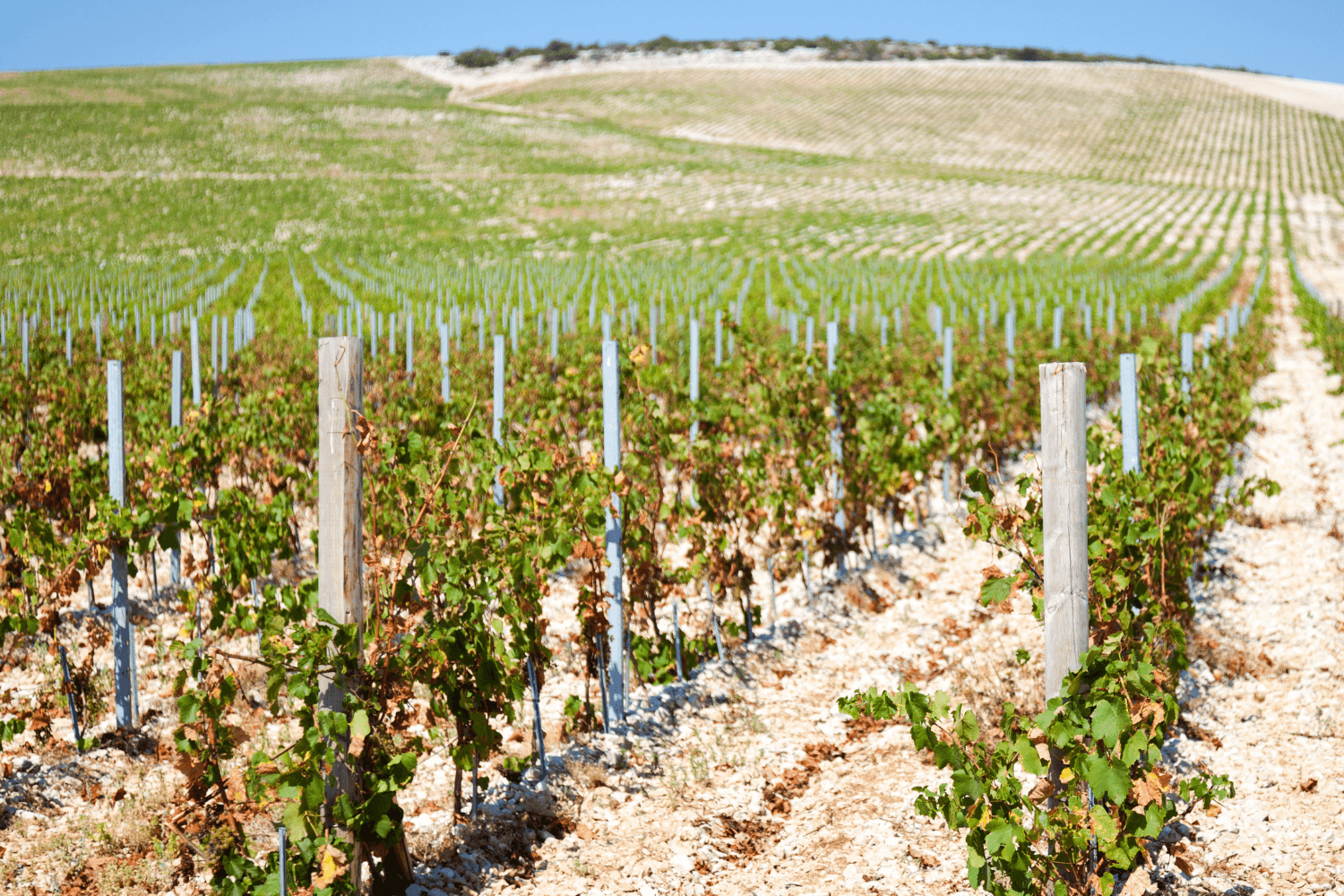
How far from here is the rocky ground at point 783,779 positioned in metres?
3.29

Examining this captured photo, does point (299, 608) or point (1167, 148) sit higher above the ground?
point (1167, 148)

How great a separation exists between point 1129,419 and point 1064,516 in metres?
2.31

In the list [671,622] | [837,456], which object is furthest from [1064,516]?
[837,456]

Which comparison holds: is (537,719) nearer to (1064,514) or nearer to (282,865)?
(282,865)

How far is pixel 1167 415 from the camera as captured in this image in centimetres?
538

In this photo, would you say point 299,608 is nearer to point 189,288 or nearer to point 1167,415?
point 1167,415

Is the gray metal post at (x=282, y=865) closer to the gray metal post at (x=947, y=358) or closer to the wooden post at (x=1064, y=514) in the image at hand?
the wooden post at (x=1064, y=514)

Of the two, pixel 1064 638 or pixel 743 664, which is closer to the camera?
pixel 1064 638

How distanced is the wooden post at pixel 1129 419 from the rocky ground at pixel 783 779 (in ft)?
3.52

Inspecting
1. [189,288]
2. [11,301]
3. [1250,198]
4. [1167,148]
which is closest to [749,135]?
[1167,148]

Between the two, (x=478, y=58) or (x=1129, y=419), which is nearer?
(x=1129, y=419)

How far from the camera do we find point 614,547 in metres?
4.45

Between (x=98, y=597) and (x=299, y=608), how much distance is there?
3.63 m

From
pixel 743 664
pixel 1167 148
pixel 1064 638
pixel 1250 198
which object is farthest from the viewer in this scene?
pixel 1167 148
